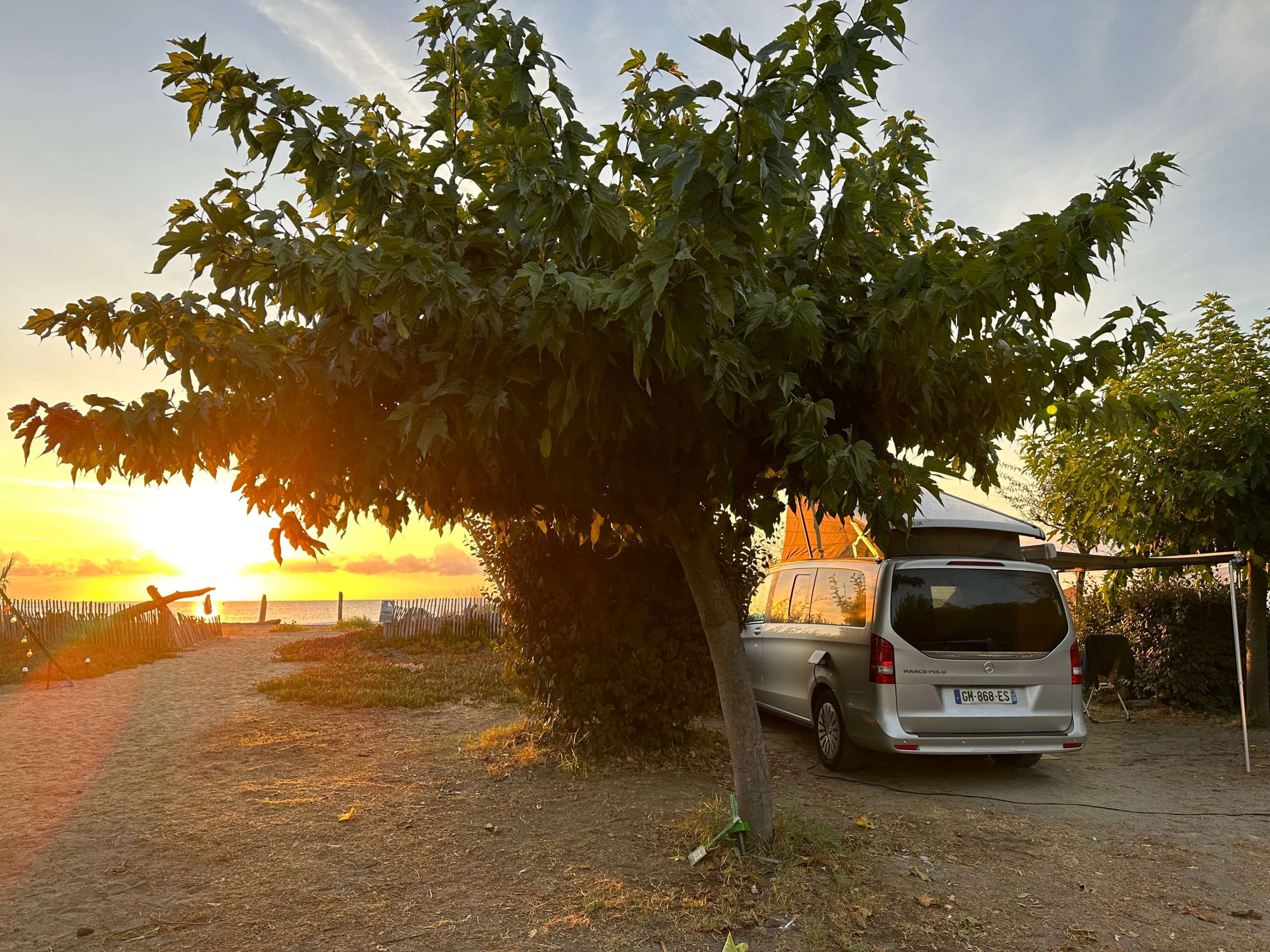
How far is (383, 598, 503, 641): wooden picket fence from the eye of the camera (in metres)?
20.3

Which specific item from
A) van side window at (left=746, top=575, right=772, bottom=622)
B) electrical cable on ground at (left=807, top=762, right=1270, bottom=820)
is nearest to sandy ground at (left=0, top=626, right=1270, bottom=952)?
electrical cable on ground at (left=807, top=762, right=1270, bottom=820)

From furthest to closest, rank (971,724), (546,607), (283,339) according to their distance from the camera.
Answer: (546,607), (971,724), (283,339)

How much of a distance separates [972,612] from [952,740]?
3.55 feet

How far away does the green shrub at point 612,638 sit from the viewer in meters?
7.74

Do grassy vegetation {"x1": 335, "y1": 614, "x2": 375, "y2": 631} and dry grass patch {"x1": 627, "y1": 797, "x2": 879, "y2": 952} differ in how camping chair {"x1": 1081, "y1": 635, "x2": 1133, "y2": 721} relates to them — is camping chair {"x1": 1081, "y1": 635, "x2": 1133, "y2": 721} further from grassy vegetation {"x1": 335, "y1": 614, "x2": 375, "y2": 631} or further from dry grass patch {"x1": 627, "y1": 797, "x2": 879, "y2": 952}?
grassy vegetation {"x1": 335, "y1": 614, "x2": 375, "y2": 631}

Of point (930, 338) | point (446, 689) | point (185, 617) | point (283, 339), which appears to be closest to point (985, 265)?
point (930, 338)

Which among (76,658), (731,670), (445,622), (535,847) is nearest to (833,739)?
(731,670)

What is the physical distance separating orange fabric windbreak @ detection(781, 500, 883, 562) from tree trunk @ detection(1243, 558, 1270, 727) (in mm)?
4801

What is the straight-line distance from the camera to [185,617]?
22062 mm

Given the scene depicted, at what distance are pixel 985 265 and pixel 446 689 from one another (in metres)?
10.8

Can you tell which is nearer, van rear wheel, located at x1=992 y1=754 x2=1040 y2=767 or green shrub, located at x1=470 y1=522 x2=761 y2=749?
green shrub, located at x1=470 y1=522 x2=761 y2=749

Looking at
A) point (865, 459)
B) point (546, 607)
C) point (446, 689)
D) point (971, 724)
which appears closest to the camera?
point (865, 459)

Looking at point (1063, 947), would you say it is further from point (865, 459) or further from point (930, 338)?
point (930, 338)

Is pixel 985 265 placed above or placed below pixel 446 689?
above
